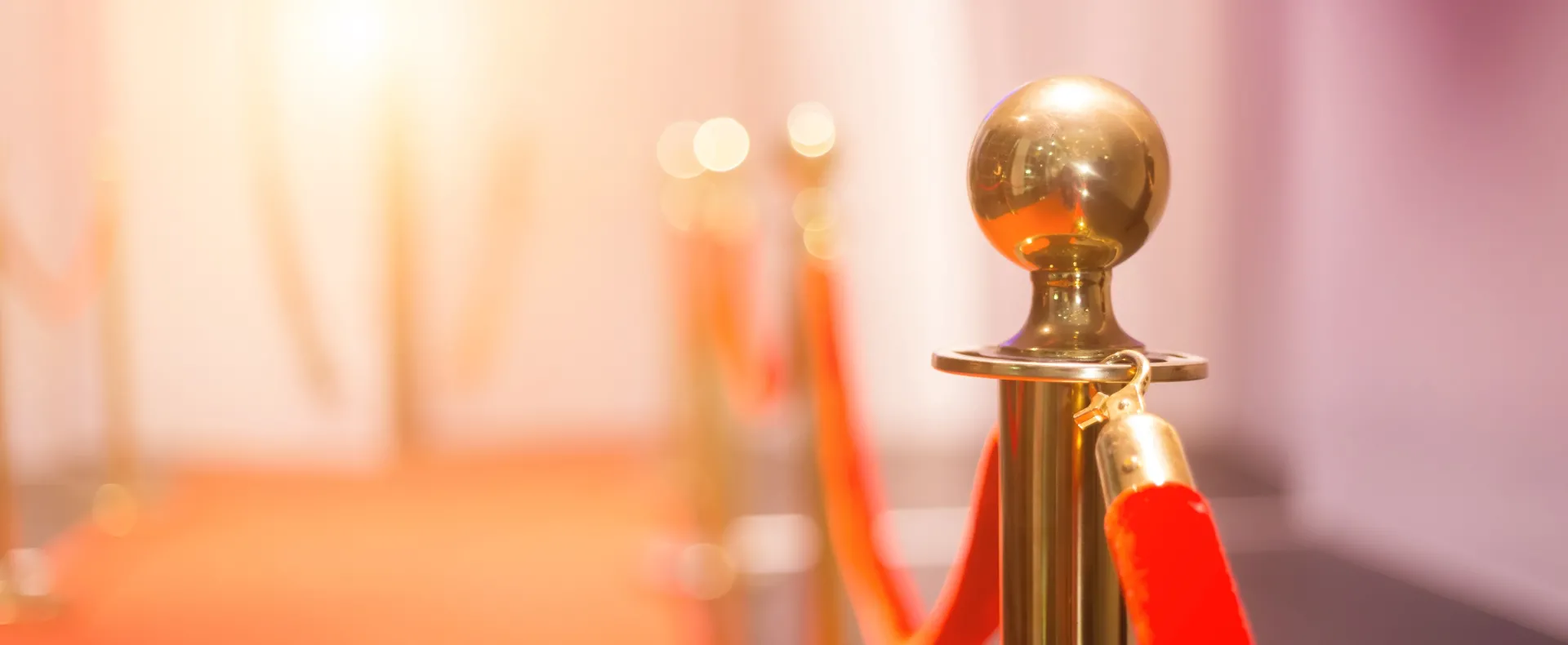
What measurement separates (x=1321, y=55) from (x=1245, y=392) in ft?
6.84

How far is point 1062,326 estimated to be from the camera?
2.39 feet

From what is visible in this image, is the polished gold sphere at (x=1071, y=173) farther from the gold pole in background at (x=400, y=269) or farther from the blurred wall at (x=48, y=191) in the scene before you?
the gold pole in background at (x=400, y=269)

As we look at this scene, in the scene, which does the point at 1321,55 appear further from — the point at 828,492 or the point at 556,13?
the point at 828,492

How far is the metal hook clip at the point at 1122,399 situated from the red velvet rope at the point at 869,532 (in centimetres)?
11

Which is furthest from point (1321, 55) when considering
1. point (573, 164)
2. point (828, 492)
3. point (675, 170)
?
point (828, 492)

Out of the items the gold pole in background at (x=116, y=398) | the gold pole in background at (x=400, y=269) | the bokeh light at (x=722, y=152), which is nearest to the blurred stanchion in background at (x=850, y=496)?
the bokeh light at (x=722, y=152)

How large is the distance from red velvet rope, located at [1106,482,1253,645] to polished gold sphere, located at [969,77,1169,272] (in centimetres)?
18

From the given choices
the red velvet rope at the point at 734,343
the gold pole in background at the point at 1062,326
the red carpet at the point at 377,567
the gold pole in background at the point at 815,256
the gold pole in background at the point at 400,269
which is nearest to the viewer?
the gold pole in background at the point at 1062,326

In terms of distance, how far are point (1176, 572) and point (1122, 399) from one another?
10cm

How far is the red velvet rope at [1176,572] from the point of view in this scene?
0.57 m

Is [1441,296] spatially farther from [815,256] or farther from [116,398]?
[116,398]

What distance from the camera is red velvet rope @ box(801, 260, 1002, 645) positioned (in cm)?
83

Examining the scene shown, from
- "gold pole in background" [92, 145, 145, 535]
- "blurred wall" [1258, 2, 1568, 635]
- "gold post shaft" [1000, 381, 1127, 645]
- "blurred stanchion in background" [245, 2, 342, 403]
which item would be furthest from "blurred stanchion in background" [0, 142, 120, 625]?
"blurred wall" [1258, 2, 1568, 635]

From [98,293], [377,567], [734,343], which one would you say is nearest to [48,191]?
[98,293]
